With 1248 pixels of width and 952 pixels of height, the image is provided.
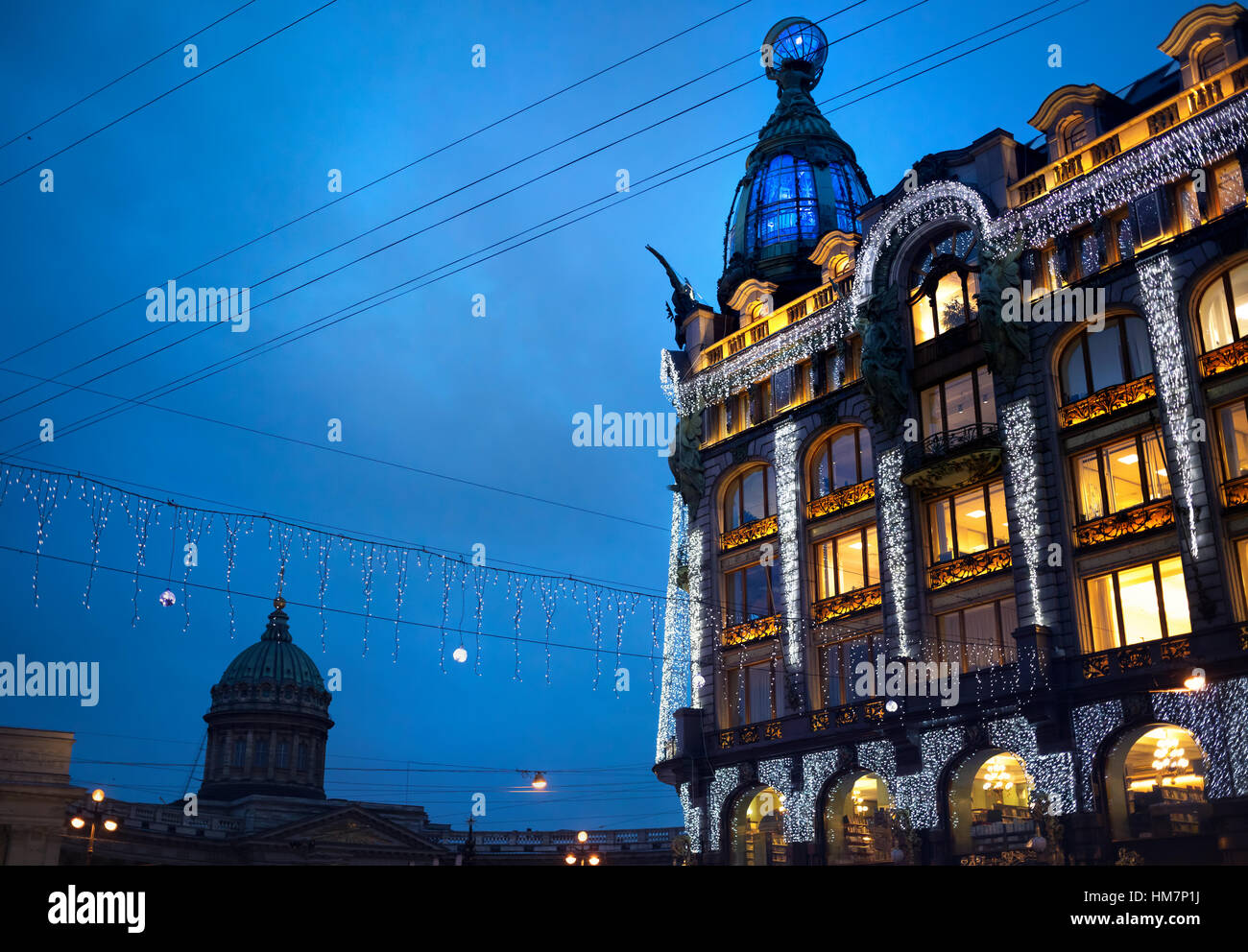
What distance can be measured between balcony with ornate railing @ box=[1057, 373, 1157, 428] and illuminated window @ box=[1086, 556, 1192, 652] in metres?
4.86

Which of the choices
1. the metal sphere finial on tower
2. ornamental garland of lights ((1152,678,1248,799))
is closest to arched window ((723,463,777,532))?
ornamental garland of lights ((1152,678,1248,799))

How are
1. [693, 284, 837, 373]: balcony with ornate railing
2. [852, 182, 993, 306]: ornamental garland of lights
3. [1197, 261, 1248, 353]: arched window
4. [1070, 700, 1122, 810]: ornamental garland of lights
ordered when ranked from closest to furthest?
[1070, 700, 1122, 810]: ornamental garland of lights
[1197, 261, 1248, 353]: arched window
[852, 182, 993, 306]: ornamental garland of lights
[693, 284, 837, 373]: balcony with ornate railing

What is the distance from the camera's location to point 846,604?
43344mm

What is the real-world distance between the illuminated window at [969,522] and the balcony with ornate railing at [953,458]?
0.60 m

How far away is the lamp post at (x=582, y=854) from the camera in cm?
7186

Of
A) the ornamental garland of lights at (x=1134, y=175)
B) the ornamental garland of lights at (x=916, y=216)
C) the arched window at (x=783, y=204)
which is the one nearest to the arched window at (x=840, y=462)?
the ornamental garland of lights at (x=916, y=216)

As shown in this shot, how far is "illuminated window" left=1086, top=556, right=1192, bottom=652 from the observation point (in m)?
34.2

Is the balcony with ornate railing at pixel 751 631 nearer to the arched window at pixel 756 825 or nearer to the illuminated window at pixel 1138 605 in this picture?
the arched window at pixel 756 825

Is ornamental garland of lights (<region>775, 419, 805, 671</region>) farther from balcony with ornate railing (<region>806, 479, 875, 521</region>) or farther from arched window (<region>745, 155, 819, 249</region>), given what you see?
arched window (<region>745, 155, 819, 249</region>)

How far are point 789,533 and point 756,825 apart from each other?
1096cm

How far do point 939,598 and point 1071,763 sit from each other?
7346 millimetres

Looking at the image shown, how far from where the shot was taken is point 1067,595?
36344 mm
